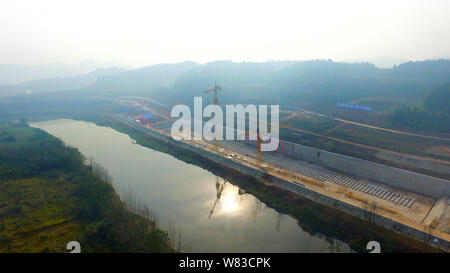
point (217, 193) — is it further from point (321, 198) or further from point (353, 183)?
point (353, 183)

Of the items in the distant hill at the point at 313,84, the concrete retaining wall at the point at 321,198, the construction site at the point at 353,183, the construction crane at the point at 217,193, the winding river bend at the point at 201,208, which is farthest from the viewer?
the distant hill at the point at 313,84

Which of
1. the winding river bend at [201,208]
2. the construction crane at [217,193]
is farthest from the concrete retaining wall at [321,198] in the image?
the construction crane at [217,193]

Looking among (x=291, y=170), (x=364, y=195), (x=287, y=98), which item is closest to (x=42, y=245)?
(x=291, y=170)

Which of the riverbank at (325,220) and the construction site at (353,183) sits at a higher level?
the construction site at (353,183)

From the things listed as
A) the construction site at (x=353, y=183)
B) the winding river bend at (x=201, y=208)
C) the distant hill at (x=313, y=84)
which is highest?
the distant hill at (x=313, y=84)

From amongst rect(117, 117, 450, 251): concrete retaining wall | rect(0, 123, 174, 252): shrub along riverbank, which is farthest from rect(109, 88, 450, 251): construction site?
rect(0, 123, 174, 252): shrub along riverbank

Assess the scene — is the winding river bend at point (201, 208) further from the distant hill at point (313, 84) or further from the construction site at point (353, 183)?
the distant hill at point (313, 84)

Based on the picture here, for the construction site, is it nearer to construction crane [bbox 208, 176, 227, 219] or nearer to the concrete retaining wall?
the concrete retaining wall

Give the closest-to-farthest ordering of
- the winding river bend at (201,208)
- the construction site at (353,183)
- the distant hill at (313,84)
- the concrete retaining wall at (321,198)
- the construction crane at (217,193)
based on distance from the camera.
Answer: the concrete retaining wall at (321,198) < the winding river bend at (201,208) < the construction site at (353,183) < the construction crane at (217,193) < the distant hill at (313,84)
